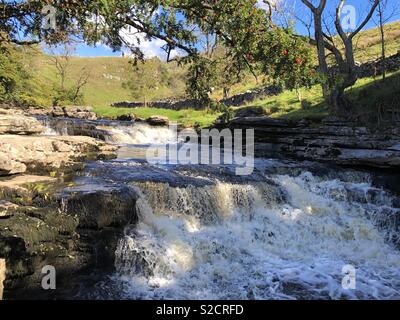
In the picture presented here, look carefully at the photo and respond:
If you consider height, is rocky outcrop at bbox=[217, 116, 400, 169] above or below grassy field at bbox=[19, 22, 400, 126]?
below

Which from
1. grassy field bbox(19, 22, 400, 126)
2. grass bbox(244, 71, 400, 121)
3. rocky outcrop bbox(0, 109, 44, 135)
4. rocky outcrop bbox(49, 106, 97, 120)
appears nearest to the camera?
rocky outcrop bbox(0, 109, 44, 135)

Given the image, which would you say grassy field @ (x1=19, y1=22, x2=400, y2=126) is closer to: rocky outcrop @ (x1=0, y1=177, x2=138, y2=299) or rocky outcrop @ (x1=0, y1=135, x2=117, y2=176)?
rocky outcrop @ (x1=0, y1=177, x2=138, y2=299)

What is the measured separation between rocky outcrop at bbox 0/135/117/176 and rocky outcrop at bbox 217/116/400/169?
→ 8771 millimetres

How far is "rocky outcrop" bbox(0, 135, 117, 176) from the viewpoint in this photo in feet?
32.0

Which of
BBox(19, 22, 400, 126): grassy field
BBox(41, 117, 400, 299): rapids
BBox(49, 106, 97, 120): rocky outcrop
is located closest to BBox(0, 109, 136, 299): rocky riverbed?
BBox(41, 117, 400, 299): rapids

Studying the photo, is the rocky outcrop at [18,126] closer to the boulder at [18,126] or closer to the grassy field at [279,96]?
the boulder at [18,126]

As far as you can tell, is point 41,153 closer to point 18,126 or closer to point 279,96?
point 18,126

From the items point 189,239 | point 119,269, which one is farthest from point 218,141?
point 119,269

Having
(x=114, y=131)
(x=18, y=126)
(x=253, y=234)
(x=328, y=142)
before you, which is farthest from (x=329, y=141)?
(x=18, y=126)

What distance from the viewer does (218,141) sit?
22688 millimetres

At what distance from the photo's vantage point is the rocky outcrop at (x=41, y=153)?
976 cm

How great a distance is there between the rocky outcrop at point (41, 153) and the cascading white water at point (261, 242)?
2.81 meters

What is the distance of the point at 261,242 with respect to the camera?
10.4m

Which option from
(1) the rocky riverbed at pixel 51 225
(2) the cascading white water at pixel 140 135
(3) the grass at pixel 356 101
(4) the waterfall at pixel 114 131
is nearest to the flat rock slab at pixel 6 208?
(1) the rocky riverbed at pixel 51 225
